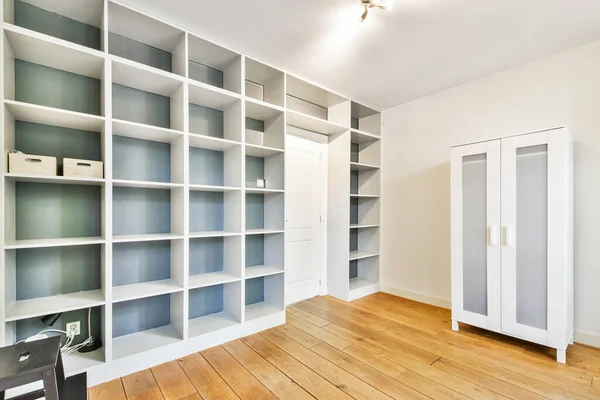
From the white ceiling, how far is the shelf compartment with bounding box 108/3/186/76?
0.11 meters

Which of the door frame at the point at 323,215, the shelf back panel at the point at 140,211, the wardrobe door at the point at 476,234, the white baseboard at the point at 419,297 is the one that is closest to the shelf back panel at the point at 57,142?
the shelf back panel at the point at 140,211

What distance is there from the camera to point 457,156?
2713mm

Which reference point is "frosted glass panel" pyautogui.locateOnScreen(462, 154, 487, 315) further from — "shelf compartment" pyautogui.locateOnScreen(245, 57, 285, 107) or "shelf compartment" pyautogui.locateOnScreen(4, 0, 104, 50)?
"shelf compartment" pyautogui.locateOnScreen(4, 0, 104, 50)

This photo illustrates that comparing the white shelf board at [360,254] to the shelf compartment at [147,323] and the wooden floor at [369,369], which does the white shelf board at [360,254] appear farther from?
the shelf compartment at [147,323]

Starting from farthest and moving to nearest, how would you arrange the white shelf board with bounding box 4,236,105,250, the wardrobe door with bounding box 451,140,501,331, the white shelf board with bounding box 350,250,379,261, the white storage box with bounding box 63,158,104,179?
the white shelf board with bounding box 350,250,379,261, the wardrobe door with bounding box 451,140,501,331, the white storage box with bounding box 63,158,104,179, the white shelf board with bounding box 4,236,105,250

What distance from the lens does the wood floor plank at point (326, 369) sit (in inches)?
71.9

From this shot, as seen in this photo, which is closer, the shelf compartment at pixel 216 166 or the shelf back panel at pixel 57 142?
the shelf back panel at pixel 57 142

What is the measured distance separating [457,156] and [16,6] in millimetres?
3584

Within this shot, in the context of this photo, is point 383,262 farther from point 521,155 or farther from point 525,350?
point 521,155

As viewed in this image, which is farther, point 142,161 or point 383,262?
point 383,262

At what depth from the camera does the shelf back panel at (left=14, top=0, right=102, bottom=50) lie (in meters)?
1.92

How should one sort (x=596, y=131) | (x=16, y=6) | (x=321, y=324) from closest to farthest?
(x=16, y=6)
(x=596, y=131)
(x=321, y=324)

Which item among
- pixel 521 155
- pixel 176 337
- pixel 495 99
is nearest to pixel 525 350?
pixel 521 155

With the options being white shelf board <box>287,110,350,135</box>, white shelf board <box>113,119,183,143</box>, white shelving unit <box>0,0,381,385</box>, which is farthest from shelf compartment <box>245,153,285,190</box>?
white shelf board <box>113,119,183,143</box>
